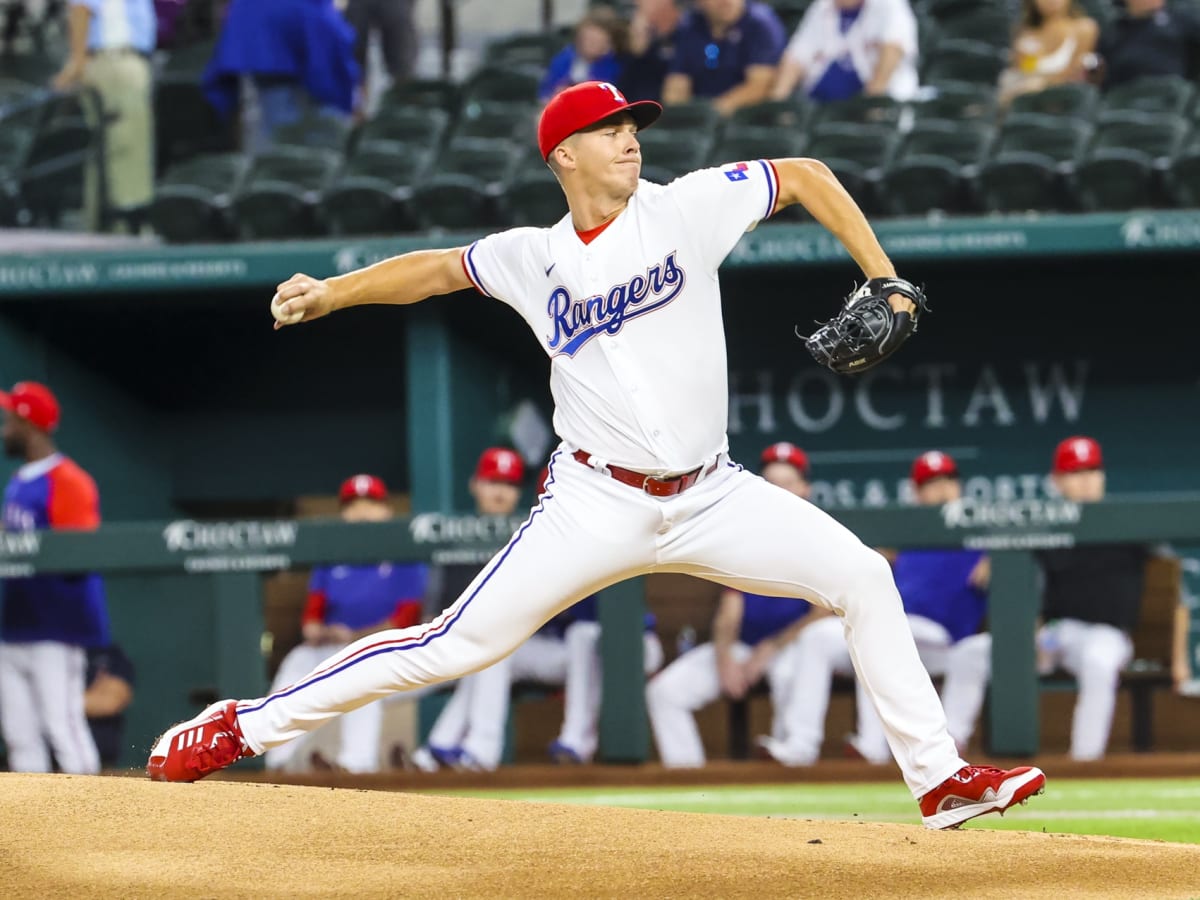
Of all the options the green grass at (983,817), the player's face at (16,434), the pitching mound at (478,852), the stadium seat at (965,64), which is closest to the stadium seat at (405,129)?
the stadium seat at (965,64)

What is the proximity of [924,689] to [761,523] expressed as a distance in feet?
1.68

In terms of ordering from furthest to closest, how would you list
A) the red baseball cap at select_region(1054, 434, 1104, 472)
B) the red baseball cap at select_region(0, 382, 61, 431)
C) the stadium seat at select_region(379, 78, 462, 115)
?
1. the stadium seat at select_region(379, 78, 462, 115)
2. the red baseball cap at select_region(0, 382, 61, 431)
3. the red baseball cap at select_region(1054, 434, 1104, 472)

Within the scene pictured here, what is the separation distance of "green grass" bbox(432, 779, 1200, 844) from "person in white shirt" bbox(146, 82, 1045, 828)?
5.35 ft

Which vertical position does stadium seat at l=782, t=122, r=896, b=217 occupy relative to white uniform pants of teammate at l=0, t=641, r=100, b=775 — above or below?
above

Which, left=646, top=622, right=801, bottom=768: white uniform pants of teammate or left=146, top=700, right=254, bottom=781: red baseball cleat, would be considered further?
left=646, top=622, right=801, bottom=768: white uniform pants of teammate

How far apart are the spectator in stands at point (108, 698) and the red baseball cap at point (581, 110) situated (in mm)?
4028

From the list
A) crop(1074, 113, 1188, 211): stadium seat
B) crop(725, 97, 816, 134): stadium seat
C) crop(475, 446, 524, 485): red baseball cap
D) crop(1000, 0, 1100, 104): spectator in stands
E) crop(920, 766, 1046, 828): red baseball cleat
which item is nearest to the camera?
crop(920, 766, 1046, 828): red baseball cleat

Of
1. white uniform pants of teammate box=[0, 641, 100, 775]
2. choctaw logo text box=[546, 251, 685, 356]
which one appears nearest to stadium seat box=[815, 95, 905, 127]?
white uniform pants of teammate box=[0, 641, 100, 775]

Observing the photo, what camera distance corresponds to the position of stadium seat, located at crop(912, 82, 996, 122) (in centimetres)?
926

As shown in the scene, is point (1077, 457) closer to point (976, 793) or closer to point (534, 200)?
point (534, 200)

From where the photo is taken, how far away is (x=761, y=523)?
4207 millimetres

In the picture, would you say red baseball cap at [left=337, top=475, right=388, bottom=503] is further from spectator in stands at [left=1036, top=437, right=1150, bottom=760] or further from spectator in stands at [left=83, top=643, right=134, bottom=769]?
spectator in stands at [left=1036, top=437, right=1150, bottom=760]

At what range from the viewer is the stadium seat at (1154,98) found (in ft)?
29.6

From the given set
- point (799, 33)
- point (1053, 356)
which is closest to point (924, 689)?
point (1053, 356)
